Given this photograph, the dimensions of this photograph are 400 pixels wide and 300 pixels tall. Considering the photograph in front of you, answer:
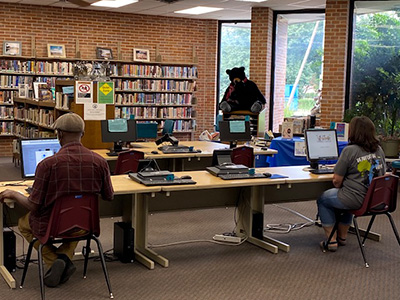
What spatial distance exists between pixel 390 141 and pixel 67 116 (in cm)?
658

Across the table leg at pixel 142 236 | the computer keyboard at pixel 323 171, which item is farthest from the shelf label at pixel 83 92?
the computer keyboard at pixel 323 171

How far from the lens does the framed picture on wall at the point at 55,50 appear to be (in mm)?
12242

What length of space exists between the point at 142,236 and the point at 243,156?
8.41ft

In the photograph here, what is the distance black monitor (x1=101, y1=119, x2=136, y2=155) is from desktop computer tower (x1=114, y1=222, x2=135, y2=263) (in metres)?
2.27

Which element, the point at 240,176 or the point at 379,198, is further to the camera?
the point at 240,176

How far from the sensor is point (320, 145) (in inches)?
243

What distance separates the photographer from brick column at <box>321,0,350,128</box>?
33.6 feet

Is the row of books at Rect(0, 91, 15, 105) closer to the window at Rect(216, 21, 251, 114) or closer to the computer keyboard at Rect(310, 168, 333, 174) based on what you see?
the window at Rect(216, 21, 251, 114)

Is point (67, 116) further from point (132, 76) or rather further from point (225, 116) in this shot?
point (132, 76)

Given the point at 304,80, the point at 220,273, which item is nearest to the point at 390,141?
the point at 304,80

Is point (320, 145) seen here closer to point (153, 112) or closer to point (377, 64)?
point (377, 64)

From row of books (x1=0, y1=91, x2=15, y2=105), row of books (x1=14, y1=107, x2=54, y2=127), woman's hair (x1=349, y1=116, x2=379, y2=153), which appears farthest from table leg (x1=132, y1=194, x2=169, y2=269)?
row of books (x1=0, y1=91, x2=15, y2=105)

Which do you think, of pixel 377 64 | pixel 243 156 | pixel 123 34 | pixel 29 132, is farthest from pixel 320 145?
pixel 123 34

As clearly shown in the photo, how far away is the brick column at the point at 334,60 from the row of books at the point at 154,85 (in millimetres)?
4093
